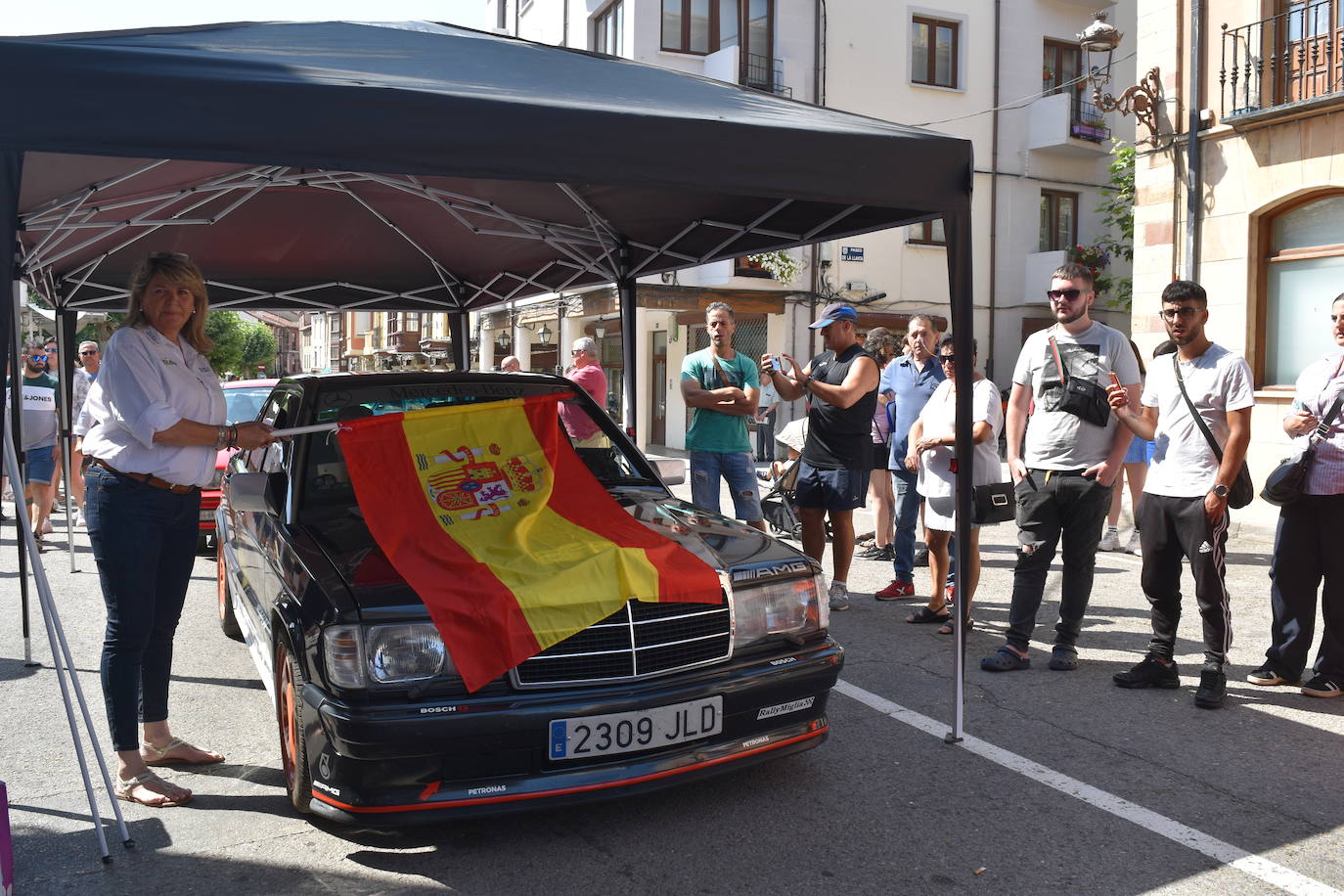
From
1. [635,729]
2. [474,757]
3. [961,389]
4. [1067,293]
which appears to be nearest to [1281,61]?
[1067,293]

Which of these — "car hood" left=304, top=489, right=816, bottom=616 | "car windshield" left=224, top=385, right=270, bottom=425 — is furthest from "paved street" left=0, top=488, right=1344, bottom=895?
"car windshield" left=224, top=385, right=270, bottom=425

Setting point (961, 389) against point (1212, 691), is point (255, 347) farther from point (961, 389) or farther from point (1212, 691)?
point (1212, 691)

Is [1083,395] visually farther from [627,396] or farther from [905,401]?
[627,396]

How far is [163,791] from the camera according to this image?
3885mm

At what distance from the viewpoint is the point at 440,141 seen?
3.59m

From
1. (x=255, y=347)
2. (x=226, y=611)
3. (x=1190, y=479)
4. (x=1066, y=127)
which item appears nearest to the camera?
(x=1190, y=479)

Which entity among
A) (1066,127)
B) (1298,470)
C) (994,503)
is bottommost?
(994,503)

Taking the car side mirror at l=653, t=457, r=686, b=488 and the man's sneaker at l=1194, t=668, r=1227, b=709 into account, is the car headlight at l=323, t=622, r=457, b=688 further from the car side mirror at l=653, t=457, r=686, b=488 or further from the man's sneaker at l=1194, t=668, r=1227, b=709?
the man's sneaker at l=1194, t=668, r=1227, b=709

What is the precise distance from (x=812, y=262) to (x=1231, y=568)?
52.9 feet

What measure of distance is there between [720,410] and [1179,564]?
9.83ft

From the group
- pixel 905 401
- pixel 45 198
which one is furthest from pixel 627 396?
pixel 45 198

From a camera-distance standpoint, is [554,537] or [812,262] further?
[812,262]

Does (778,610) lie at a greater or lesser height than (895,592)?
greater

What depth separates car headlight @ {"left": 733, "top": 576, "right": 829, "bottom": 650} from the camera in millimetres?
3732
